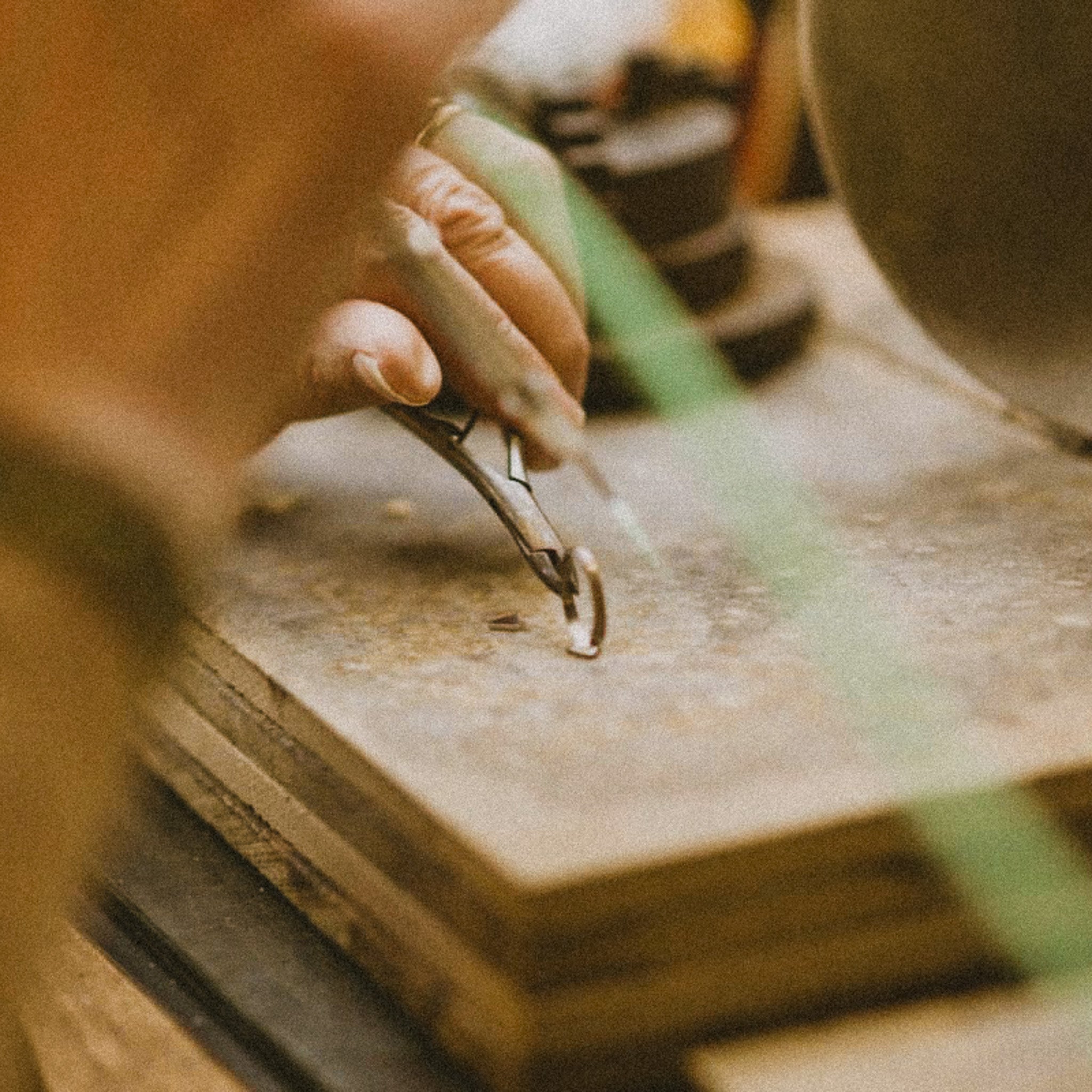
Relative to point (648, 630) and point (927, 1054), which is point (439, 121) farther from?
point (927, 1054)

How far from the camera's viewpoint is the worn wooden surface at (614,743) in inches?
20.3

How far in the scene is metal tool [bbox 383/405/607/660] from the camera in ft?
2.16

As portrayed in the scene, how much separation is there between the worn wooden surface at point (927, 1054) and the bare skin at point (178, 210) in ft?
0.92

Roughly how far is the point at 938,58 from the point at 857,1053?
0.50 m

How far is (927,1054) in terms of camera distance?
52 centimetres

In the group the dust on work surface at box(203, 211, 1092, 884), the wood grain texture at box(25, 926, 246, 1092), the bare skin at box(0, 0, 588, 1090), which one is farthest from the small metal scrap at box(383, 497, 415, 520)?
the bare skin at box(0, 0, 588, 1090)

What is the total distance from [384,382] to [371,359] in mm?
12

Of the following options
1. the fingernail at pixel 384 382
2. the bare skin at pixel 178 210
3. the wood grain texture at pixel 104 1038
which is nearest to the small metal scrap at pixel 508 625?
the fingernail at pixel 384 382

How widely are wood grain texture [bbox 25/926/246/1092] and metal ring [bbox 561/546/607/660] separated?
227 millimetres

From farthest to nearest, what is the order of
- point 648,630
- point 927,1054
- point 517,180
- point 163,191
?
point 517,180
point 648,630
point 927,1054
point 163,191

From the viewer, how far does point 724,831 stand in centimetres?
52

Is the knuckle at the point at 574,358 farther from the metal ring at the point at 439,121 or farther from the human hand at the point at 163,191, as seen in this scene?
the human hand at the point at 163,191

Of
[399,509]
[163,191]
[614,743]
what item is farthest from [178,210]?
[399,509]

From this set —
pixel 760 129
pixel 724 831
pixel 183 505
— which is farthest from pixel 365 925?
pixel 760 129
